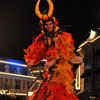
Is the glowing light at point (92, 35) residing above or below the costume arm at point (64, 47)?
above

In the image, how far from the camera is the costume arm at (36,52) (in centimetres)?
534

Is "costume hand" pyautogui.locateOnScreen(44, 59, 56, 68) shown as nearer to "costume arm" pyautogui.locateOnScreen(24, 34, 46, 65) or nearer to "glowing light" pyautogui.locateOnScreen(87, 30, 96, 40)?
"costume arm" pyautogui.locateOnScreen(24, 34, 46, 65)

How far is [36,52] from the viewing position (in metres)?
5.37

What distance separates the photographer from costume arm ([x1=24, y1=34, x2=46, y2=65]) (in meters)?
5.34

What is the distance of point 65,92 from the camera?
16.2 ft

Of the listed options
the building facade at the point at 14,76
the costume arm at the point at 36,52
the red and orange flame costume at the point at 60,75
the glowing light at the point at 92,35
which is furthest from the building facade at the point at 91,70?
the red and orange flame costume at the point at 60,75

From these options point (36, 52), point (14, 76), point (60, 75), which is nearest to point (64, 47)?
point (60, 75)

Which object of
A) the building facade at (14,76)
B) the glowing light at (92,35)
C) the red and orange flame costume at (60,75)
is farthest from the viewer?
the building facade at (14,76)

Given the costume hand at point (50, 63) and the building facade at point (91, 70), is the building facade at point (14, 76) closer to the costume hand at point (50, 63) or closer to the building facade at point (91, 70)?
the building facade at point (91, 70)

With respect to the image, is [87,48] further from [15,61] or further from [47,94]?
[47,94]

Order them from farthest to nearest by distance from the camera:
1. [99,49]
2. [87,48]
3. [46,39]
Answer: [87,48] → [99,49] → [46,39]

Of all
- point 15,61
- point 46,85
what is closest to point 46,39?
point 46,85

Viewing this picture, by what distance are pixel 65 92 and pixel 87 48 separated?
3283 centimetres

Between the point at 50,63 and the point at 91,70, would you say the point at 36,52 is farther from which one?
the point at 91,70
